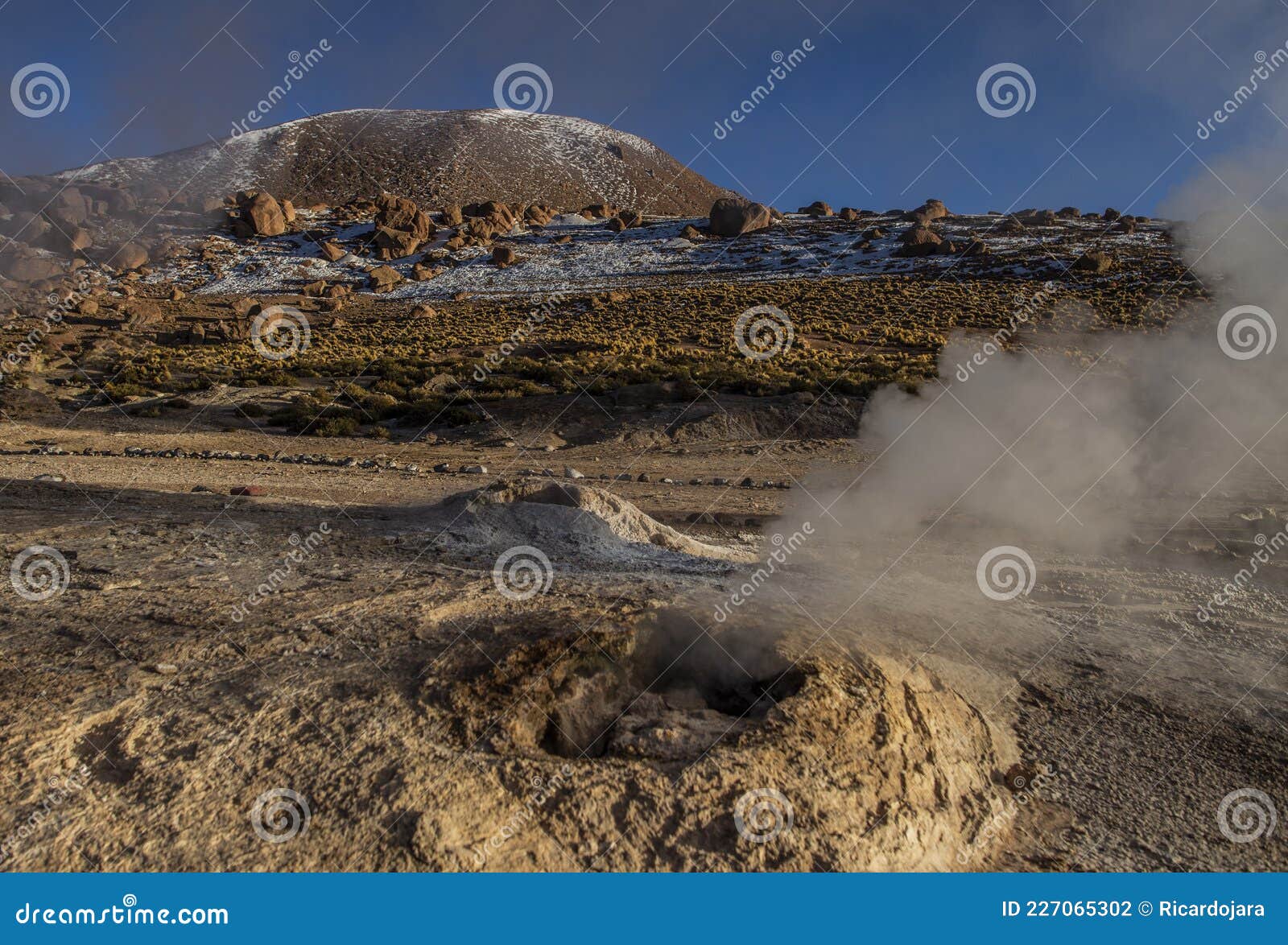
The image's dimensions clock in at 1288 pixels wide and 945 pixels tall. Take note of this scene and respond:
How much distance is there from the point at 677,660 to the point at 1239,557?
21.8ft

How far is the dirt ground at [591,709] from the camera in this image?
9.15 feet

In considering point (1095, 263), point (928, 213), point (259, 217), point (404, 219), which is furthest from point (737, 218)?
point (259, 217)

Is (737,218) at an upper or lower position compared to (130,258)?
upper

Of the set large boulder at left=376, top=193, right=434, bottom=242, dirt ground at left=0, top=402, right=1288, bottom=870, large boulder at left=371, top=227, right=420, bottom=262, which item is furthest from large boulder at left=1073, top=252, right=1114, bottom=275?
large boulder at left=376, top=193, right=434, bottom=242

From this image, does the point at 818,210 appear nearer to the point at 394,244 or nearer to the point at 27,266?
the point at 394,244

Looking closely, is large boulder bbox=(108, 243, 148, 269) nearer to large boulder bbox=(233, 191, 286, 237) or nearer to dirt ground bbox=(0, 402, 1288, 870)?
large boulder bbox=(233, 191, 286, 237)

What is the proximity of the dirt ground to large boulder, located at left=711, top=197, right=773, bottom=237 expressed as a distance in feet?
174

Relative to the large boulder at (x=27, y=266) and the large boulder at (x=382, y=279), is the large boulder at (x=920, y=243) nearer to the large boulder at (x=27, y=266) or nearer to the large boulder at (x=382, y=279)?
the large boulder at (x=382, y=279)

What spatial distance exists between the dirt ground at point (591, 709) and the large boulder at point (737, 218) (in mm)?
53177

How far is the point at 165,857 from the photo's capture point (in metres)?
2.62

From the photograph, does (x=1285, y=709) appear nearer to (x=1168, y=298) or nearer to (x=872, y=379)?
(x=872, y=379)

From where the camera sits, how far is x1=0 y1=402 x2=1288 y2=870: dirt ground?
279 centimetres

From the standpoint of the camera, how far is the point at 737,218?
186 feet

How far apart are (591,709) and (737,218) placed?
57.2 metres
